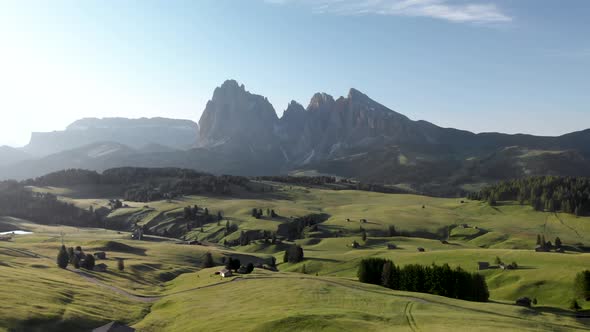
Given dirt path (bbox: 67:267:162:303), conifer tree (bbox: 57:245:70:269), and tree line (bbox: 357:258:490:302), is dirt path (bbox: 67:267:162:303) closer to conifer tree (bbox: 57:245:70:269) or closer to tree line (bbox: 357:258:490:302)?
conifer tree (bbox: 57:245:70:269)

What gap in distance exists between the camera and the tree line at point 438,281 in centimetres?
12256

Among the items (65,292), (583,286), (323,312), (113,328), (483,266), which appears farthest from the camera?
(483,266)

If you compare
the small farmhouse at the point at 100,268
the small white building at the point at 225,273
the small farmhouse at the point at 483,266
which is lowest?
the small farmhouse at the point at 100,268

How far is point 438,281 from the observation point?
414 feet

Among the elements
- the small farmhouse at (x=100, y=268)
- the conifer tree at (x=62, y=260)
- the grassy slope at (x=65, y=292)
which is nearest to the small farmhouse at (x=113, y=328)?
the grassy slope at (x=65, y=292)

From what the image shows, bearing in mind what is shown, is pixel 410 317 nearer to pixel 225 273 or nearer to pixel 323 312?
pixel 323 312

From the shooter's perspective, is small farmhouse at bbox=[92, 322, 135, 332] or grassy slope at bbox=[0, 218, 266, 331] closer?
small farmhouse at bbox=[92, 322, 135, 332]

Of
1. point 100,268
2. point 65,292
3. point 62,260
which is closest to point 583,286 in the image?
point 65,292

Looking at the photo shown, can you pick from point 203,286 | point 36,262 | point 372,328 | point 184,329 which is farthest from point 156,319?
point 36,262

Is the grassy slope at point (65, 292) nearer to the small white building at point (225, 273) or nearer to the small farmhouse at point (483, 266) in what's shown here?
the small white building at point (225, 273)

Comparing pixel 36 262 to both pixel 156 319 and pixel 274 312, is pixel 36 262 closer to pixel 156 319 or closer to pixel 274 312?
pixel 156 319

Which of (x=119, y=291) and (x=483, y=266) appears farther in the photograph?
(x=483, y=266)

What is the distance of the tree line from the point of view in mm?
122562

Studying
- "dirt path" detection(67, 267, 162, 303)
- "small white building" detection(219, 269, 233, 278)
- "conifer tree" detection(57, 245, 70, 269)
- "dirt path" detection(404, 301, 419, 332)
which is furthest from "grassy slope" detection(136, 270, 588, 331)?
"conifer tree" detection(57, 245, 70, 269)
